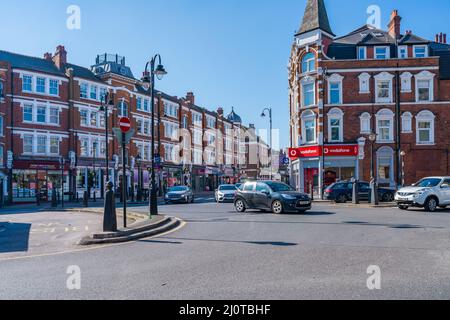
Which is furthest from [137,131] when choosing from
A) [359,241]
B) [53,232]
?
[359,241]

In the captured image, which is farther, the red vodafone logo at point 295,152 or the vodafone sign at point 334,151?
the red vodafone logo at point 295,152

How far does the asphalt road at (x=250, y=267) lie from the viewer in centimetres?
540

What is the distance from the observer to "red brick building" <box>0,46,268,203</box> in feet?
116

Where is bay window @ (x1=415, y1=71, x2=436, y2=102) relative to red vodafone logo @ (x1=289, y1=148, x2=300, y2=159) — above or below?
above

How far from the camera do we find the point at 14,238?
11445 millimetres

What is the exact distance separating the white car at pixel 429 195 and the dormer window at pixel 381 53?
62.1 ft

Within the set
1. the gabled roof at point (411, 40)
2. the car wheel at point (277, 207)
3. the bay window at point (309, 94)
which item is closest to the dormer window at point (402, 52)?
the gabled roof at point (411, 40)

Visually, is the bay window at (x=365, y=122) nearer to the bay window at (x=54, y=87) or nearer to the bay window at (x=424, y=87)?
the bay window at (x=424, y=87)

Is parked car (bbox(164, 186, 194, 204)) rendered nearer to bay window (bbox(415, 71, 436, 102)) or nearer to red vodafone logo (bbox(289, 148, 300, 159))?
red vodafone logo (bbox(289, 148, 300, 159))

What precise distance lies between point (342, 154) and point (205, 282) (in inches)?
1164

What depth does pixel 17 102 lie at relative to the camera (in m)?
35.9

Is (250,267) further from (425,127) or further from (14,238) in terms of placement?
(425,127)

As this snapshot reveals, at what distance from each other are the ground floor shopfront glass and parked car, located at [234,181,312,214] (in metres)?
21.8

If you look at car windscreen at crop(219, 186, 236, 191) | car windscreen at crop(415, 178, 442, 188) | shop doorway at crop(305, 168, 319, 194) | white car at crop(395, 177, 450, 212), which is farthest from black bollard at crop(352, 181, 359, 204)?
shop doorway at crop(305, 168, 319, 194)
